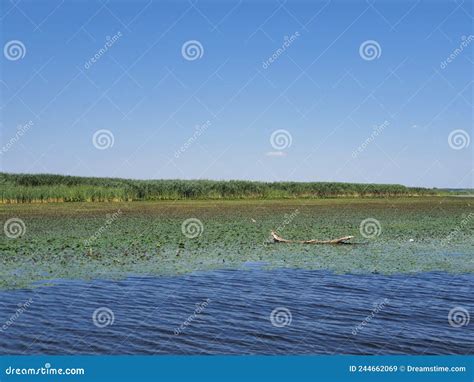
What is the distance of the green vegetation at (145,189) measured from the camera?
42.2 metres

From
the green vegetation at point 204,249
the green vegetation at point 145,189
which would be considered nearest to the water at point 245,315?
the green vegetation at point 204,249

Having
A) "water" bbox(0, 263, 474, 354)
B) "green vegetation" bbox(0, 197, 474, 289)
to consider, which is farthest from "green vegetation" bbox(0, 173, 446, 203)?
"water" bbox(0, 263, 474, 354)

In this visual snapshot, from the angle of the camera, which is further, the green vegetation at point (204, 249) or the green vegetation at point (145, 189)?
the green vegetation at point (145, 189)

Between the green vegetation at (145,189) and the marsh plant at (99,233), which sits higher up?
the green vegetation at (145,189)

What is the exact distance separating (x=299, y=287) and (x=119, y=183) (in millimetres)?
40225

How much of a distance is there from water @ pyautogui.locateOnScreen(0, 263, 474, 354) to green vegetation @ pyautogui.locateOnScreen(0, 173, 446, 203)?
3146 centimetres

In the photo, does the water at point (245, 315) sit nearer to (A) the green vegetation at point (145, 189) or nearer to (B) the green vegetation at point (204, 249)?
(B) the green vegetation at point (204, 249)

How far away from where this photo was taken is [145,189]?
160 ft

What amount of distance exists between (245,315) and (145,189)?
39764 millimetres

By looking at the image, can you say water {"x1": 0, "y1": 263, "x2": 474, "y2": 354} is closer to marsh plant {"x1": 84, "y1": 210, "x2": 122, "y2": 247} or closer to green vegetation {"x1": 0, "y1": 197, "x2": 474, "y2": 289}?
green vegetation {"x1": 0, "y1": 197, "x2": 474, "y2": 289}

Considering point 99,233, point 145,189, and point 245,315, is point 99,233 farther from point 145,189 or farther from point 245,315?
point 145,189

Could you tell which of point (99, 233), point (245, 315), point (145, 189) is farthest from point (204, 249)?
point (145, 189)

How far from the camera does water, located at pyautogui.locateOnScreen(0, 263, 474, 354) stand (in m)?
8.29

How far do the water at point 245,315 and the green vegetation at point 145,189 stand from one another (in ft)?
103
